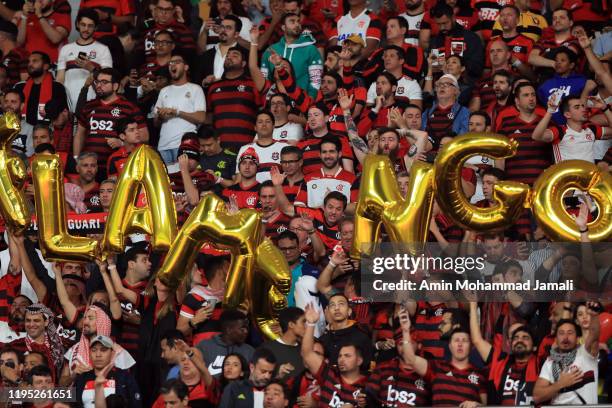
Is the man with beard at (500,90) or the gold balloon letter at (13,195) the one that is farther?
the man with beard at (500,90)

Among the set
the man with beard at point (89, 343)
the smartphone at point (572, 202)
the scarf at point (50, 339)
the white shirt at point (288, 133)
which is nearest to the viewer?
the man with beard at point (89, 343)

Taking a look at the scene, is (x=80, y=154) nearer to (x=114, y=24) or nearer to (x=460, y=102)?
(x=114, y=24)

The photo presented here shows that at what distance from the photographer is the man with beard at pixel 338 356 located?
32.0 ft

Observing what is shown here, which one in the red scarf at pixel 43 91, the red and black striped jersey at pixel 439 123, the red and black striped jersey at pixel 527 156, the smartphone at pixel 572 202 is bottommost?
the smartphone at pixel 572 202

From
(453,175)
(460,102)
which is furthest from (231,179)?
(453,175)

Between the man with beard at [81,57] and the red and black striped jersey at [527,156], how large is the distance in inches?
147

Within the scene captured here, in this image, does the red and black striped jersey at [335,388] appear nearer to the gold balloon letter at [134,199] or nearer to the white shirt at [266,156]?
the gold balloon letter at [134,199]

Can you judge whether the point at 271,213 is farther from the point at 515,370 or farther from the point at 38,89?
the point at 38,89

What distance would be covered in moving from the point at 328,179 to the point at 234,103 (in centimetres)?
148

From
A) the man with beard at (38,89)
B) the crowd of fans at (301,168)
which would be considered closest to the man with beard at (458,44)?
the crowd of fans at (301,168)

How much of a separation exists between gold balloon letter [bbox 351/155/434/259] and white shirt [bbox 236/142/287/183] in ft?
14.2

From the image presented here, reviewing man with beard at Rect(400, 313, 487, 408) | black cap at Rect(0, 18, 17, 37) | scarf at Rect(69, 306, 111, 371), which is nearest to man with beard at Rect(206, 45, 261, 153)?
black cap at Rect(0, 18, 17, 37)

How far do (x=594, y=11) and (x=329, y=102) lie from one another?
2415 mm

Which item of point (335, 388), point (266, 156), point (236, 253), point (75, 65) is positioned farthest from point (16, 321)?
point (236, 253)
